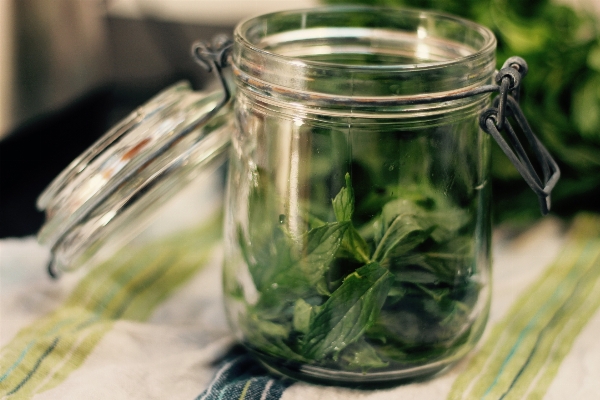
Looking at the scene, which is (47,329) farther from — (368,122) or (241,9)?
(241,9)

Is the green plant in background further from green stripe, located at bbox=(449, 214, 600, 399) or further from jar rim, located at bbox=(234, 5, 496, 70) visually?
jar rim, located at bbox=(234, 5, 496, 70)

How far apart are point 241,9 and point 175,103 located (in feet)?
2.07

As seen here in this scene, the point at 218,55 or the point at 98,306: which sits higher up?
the point at 218,55

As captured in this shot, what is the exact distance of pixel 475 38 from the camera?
0.46 metres

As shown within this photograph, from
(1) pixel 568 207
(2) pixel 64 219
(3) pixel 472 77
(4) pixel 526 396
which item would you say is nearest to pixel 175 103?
(2) pixel 64 219

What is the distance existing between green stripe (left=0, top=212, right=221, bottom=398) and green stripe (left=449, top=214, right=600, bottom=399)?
28 cm

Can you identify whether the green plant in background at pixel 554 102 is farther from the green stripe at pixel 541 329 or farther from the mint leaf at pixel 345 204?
the mint leaf at pixel 345 204

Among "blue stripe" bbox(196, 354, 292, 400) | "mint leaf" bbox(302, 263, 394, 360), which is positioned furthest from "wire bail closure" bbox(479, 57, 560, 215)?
"blue stripe" bbox(196, 354, 292, 400)

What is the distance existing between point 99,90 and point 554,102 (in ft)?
1.67

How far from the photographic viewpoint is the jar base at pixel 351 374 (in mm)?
430

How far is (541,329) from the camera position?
1.75 ft

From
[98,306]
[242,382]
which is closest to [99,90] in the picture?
[98,306]

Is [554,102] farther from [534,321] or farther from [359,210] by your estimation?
[359,210]

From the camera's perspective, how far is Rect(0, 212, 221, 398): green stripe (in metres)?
0.46
